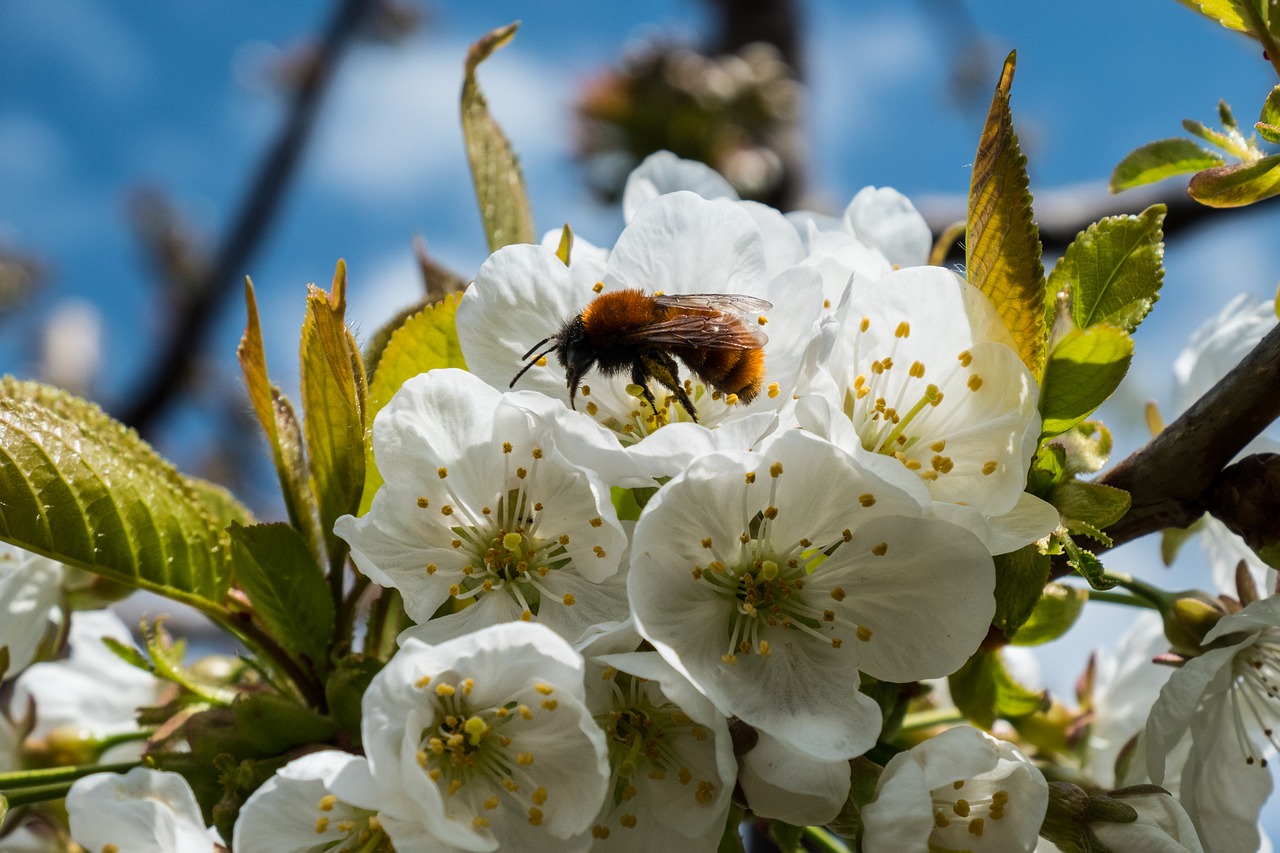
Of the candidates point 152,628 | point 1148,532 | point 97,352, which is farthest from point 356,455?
point 97,352

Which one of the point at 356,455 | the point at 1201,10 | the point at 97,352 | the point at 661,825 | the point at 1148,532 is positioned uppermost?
the point at 1201,10

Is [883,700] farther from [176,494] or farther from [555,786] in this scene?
[176,494]

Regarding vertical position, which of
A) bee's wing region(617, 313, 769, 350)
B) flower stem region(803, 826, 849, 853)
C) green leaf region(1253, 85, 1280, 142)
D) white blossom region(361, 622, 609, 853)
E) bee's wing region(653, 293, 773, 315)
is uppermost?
green leaf region(1253, 85, 1280, 142)

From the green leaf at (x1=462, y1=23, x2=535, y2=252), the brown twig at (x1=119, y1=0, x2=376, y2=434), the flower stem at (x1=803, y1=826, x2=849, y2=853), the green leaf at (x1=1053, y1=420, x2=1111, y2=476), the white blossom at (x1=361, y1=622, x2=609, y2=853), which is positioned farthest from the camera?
the brown twig at (x1=119, y1=0, x2=376, y2=434)

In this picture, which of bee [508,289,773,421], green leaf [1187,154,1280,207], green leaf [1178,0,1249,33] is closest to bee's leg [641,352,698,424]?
bee [508,289,773,421]

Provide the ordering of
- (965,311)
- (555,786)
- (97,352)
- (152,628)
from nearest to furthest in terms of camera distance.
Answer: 1. (555,786)
2. (965,311)
3. (152,628)
4. (97,352)

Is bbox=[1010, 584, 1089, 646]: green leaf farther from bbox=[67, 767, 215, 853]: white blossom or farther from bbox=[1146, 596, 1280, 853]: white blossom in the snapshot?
bbox=[67, 767, 215, 853]: white blossom
